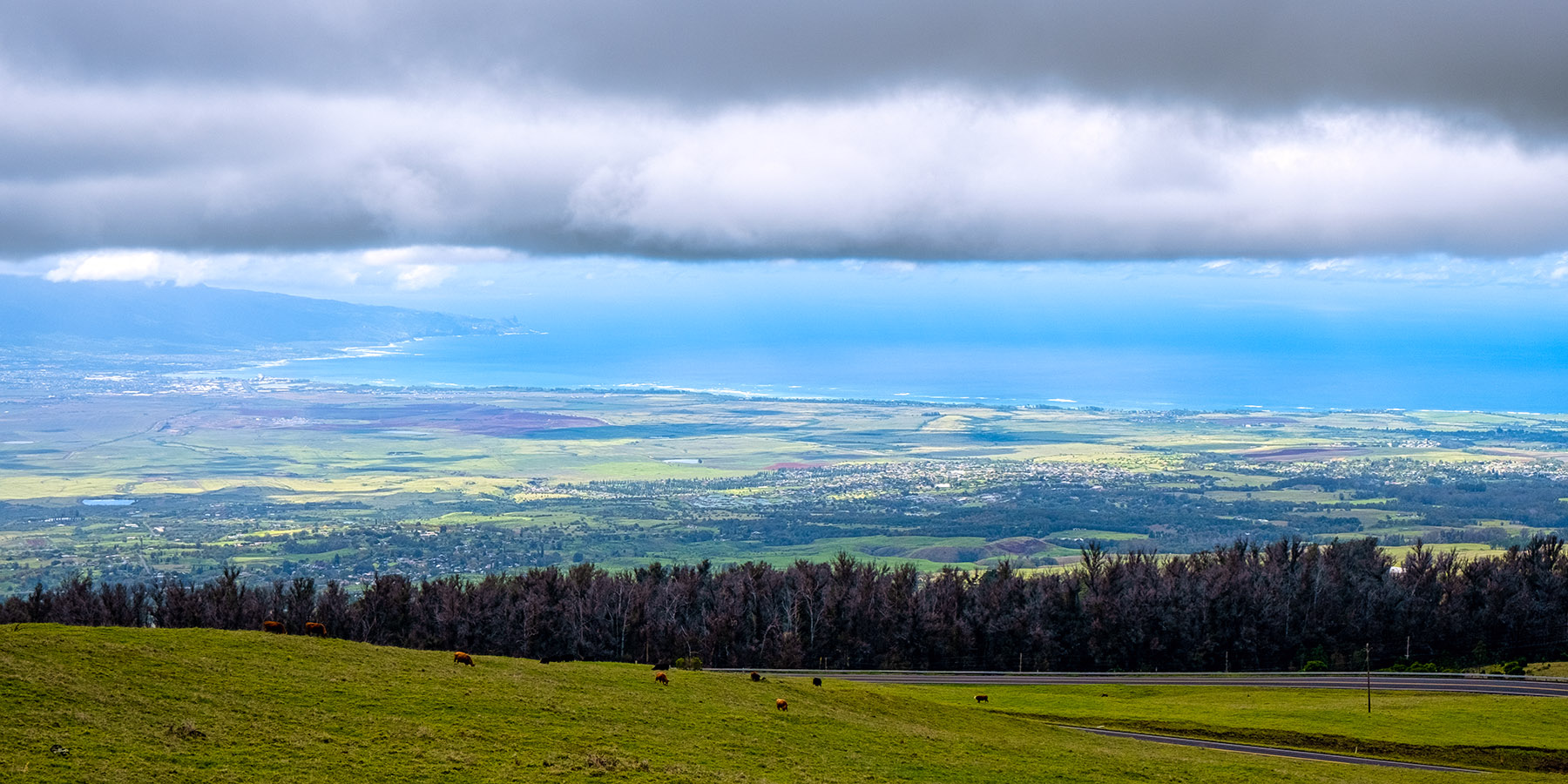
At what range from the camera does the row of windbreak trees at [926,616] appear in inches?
3312

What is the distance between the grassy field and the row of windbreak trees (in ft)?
120

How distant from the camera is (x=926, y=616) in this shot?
87.4m

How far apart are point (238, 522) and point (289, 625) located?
4402 inches

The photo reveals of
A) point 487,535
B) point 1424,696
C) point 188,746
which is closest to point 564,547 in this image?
point 487,535

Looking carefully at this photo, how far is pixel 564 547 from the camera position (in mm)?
162625

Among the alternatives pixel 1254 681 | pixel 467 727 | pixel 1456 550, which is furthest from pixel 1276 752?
pixel 1456 550

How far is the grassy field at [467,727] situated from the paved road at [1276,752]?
8.69 ft

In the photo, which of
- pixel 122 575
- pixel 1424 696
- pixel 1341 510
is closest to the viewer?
pixel 1424 696

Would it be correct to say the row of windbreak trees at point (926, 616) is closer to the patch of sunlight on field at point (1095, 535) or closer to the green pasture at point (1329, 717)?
the green pasture at point (1329, 717)

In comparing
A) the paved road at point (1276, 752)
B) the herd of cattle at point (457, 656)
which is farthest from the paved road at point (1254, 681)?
the herd of cattle at point (457, 656)

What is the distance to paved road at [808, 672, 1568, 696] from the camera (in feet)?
216

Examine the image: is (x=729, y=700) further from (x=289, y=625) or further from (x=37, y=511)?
(x=37, y=511)

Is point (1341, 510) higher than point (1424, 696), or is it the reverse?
point (1341, 510)

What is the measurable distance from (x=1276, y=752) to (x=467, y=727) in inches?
1314
